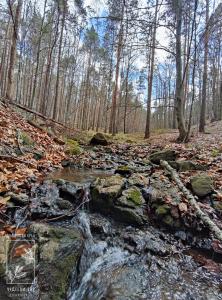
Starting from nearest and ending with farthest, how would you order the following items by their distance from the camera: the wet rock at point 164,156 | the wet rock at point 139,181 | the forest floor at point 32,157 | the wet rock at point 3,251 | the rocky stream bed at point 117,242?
the wet rock at point 3,251, the rocky stream bed at point 117,242, the forest floor at point 32,157, the wet rock at point 139,181, the wet rock at point 164,156

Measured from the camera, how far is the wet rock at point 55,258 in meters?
2.33

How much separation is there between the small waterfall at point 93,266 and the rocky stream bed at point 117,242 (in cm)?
1

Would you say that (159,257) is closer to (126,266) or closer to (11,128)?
(126,266)

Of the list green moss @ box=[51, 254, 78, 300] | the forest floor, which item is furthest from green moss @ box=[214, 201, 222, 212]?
green moss @ box=[51, 254, 78, 300]

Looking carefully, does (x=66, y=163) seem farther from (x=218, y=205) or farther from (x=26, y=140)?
(x=218, y=205)

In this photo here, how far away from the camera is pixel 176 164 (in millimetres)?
6469

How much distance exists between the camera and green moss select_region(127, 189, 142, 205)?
4.22 meters

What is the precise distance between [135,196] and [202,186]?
4.27ft

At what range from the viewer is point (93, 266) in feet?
9.77

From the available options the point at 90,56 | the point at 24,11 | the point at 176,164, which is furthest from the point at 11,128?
the point at 90,56

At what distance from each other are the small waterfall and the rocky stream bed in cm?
1

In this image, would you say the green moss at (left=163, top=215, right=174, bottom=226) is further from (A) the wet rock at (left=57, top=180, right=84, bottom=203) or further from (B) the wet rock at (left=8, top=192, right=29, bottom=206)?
(B) the wet rock at (left=8, top=192, right=29, bottom=206)

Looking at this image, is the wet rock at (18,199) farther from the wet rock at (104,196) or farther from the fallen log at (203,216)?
the fallen log at (203,216)

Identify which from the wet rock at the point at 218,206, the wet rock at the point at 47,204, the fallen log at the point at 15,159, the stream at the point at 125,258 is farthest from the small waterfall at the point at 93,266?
the fallen log at the point at 15,159
